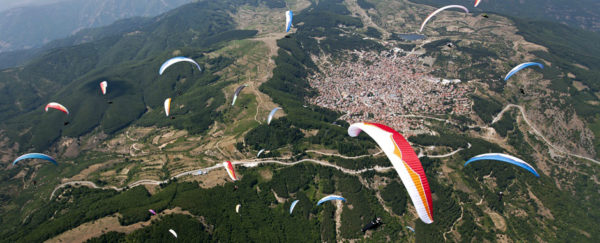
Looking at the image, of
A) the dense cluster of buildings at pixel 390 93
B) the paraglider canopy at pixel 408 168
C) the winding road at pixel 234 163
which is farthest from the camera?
the dense cluster of buildings at pixel 390 93

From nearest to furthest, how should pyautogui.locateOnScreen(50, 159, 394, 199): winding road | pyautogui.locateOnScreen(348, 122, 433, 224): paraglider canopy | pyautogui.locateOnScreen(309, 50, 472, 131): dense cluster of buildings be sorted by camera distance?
1. pyautogui.locateOnScreen(348, 122, 433, 224): paraglider canopy
2. pyautogui.locateOnScreen(50, 159, 394, 199): winding road
3. pyautogui.locateOnScreen(309, 50, 472, 131): dense cluster of buildings

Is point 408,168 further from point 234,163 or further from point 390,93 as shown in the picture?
point 390,93

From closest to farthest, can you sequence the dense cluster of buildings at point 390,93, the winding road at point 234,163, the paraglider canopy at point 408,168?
the paraglider canopy at point 408,168 < the winding road at point 234,163 < the dense cluster of buildings at point 390,93

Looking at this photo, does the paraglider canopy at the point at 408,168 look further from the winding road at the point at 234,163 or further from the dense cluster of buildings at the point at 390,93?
the dense cluster of buildings at the point at 390,93

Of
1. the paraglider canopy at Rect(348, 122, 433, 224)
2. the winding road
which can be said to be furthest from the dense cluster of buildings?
the paraglider canopy at Rect(348, 122, 433, 224)

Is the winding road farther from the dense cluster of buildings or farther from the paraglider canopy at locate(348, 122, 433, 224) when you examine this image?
the paraglider canopy at locate(348, 122, 433, 224)

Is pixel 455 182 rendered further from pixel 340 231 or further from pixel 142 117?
pixel 142 117

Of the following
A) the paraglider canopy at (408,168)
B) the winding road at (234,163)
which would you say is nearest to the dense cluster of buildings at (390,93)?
the winding road at (234,163)

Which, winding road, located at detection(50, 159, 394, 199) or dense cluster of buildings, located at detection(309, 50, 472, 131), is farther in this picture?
dense cluster of buildings, located at detection(309, 50, 472, 131)
